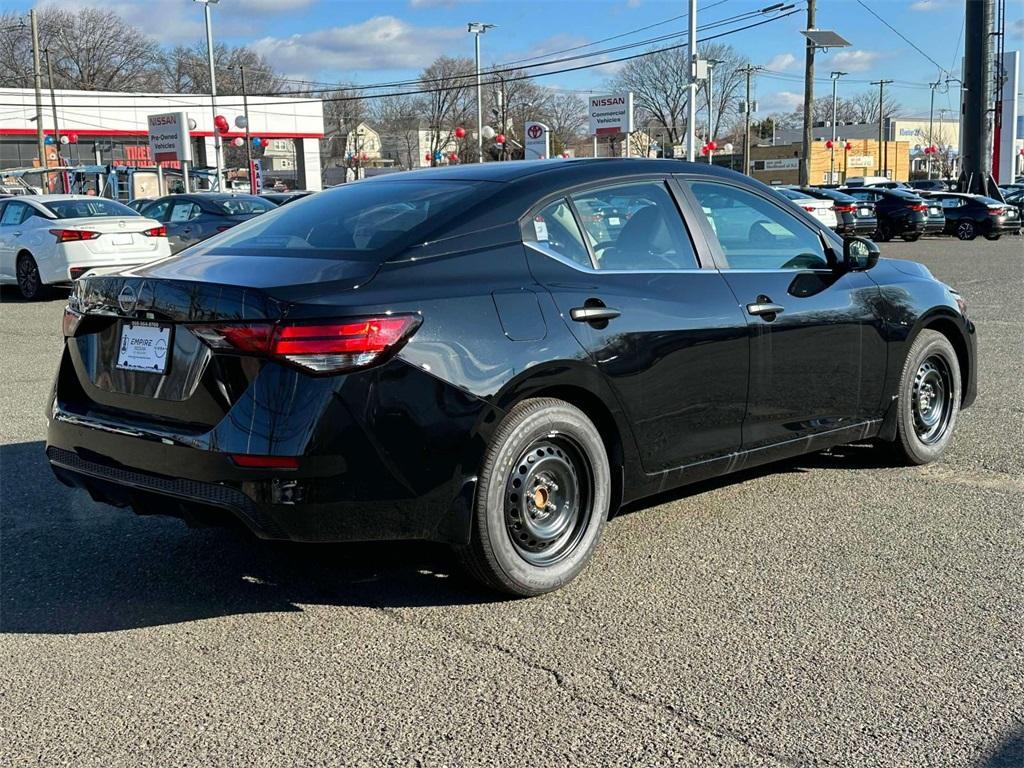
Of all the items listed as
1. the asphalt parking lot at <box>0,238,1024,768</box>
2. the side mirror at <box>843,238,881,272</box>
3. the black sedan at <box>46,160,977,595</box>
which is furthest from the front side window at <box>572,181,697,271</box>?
the asphalt parking lot at <box>0,238,1024,768</box>

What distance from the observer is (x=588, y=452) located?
411 cm

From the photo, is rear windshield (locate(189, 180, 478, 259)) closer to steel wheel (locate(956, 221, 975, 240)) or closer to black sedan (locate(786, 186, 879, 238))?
black sedan (locate(786, 186, 879, 238))

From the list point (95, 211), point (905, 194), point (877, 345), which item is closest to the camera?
point (877, 345)

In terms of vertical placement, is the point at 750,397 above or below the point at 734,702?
above

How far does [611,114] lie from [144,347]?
32.4m

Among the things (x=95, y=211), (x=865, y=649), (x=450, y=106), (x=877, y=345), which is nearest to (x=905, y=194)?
(x=95, y=211)

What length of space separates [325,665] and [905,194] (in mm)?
31609

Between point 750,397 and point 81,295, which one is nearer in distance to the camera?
point 81,295

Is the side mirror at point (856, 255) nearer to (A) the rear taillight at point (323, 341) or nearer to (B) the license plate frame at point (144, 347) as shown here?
(A) the rear taillight at point (323, 341)

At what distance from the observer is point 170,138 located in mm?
34656

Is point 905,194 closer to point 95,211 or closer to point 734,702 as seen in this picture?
point 95,211

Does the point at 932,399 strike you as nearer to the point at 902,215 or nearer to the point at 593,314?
the point at 593,314

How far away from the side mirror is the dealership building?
51.3 meters

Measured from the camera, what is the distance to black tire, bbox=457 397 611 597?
3.77 meters
